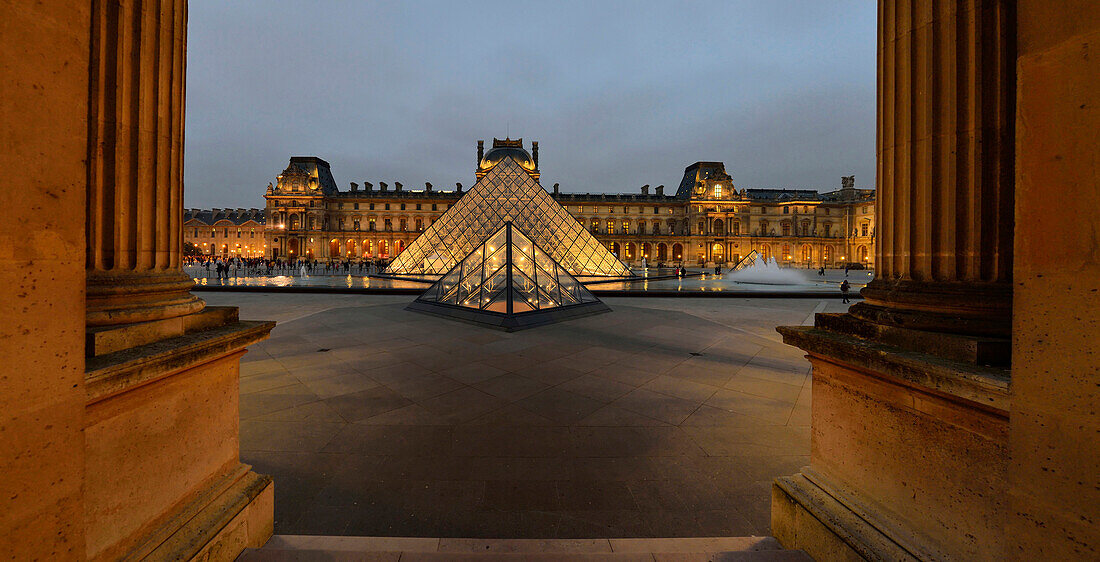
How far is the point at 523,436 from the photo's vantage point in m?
2.86

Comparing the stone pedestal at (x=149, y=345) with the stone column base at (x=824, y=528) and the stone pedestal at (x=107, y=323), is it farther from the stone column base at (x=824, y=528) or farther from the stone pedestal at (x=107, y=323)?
the stone column base at (x=824, y=528)

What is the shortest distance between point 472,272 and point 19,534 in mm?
9214

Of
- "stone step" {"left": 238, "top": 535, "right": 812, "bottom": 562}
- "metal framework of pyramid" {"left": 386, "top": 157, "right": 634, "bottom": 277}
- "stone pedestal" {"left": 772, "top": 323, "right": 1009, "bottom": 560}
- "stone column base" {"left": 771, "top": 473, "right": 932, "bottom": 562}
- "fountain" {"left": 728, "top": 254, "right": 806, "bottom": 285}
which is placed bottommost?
"stone step" {"left": 238, "top": 535, "right": 812, "bottom": 562}

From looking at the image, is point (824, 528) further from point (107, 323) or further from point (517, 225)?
point (517, 225)

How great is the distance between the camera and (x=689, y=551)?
5.55 feet

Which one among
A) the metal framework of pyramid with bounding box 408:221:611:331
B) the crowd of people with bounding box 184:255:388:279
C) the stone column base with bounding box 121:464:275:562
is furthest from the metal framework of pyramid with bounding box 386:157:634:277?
the stone column base with bounding box 121:464:275:562

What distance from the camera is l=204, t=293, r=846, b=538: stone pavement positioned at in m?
2.02

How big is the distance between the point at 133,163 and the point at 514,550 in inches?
96.2

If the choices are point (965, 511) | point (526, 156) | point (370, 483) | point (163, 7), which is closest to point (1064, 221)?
point (965, 511)

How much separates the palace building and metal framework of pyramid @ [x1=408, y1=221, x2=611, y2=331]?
40.2 meters

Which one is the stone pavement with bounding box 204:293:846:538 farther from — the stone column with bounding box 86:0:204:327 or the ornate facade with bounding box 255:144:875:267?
the ornate facade with bounding box 255:144:875:267

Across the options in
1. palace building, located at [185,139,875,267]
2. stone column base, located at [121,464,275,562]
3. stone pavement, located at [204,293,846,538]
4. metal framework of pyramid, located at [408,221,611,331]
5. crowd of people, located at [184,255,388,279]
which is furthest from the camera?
palace building, located at [185,139,875,267]

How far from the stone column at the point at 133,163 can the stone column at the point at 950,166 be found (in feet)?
11.2

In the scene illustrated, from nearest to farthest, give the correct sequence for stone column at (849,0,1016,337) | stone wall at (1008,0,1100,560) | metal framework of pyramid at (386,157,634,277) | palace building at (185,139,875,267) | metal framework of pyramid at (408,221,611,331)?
stone wall at (1008,0,1100,560) < stone column at (849,0,1016,337) < metal framework of pyramid at (408,221,611,331) < metal framework of pyramid at (386,157,634,277) < palace building at (185,139,875,267)
